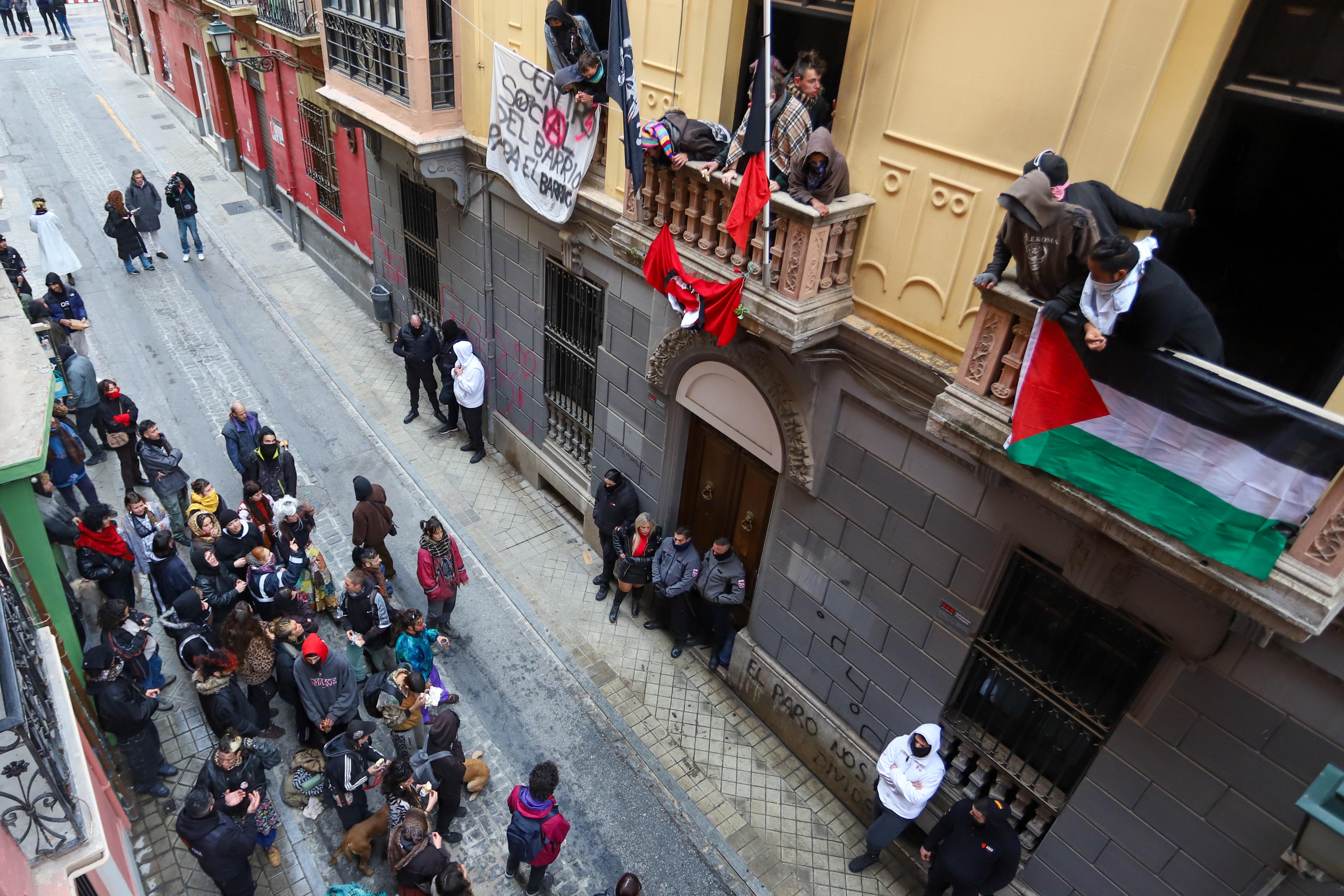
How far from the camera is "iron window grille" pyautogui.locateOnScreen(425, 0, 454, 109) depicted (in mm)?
11047

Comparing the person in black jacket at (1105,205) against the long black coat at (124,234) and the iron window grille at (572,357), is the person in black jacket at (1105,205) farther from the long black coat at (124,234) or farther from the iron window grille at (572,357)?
the long black coat at (124,234)

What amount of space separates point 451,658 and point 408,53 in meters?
7.84

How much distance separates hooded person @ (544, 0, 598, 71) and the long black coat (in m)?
12.2

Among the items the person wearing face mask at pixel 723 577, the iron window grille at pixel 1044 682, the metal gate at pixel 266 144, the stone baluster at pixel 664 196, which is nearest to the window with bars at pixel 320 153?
the metal gate at pixel 266 144

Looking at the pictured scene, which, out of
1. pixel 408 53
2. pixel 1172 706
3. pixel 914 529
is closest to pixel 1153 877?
pixel 1172 706

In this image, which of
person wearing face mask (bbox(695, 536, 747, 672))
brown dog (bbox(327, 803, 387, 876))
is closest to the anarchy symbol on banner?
person wearing face mask (bbox(695, 536, 747, 672))

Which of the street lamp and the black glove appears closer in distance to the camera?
the black glove

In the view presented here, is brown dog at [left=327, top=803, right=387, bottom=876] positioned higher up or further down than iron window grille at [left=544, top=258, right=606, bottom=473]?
further down

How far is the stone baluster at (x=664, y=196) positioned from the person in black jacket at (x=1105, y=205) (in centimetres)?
362

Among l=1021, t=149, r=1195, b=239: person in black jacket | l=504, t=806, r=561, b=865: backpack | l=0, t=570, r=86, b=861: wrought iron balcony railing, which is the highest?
l=1021, t=149, r=1195, b=239: person in black jacket

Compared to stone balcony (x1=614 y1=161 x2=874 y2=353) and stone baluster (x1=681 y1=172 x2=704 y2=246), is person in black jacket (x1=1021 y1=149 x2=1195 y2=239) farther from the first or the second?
stone baluster (x1=681 y1=172 x2=704 y2=246)

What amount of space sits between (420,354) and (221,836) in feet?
26.1

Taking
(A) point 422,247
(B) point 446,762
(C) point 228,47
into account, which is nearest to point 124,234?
(C) point 228,47

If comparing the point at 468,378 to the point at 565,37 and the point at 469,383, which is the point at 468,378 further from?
the point at 565,37
